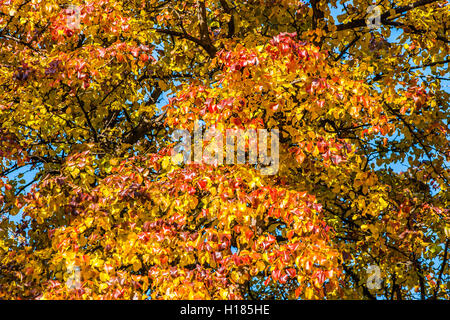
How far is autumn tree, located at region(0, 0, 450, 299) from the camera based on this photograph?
459 centimetres

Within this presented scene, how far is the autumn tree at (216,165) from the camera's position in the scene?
15.1ft

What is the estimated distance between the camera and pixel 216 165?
490cm

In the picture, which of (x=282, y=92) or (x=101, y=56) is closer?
(x=282, y=92)
